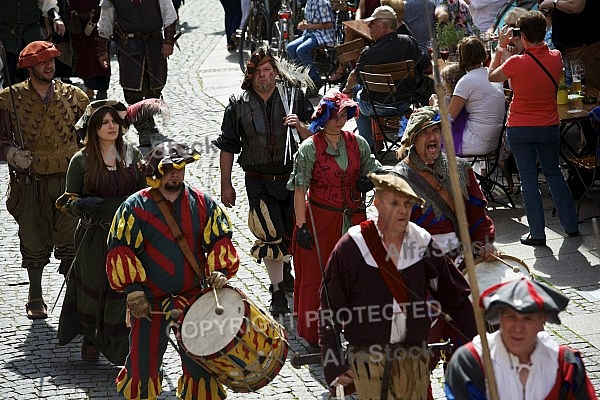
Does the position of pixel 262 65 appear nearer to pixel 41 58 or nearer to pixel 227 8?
pixel 41 58

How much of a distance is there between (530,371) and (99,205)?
387cm

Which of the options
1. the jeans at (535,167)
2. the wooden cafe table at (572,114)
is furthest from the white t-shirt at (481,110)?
the jeans at (535,167)

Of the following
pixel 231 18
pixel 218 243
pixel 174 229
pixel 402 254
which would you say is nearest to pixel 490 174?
pixel 218 243

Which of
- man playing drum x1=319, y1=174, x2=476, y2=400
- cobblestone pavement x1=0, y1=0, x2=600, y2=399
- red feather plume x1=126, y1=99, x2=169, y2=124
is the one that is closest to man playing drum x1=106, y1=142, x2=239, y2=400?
cobblestone pavement x1=0, y1=0, x2=600, y2=399

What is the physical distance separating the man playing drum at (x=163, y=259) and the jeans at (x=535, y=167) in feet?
11.2

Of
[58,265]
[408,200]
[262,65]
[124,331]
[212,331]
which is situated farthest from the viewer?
[58,265]

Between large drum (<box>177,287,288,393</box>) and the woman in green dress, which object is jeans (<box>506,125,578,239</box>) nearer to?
the woman in green dress

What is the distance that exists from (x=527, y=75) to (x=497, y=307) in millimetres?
4924

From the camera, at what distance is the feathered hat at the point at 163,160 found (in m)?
6.81

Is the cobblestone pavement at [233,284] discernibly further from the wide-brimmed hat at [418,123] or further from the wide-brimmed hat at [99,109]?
the wide-brimmed hat at [418,123]

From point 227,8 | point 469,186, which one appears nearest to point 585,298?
point 469,186

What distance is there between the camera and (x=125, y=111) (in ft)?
27.0

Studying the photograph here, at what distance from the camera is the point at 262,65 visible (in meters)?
8.74

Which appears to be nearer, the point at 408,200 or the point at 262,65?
the point at 408,200
